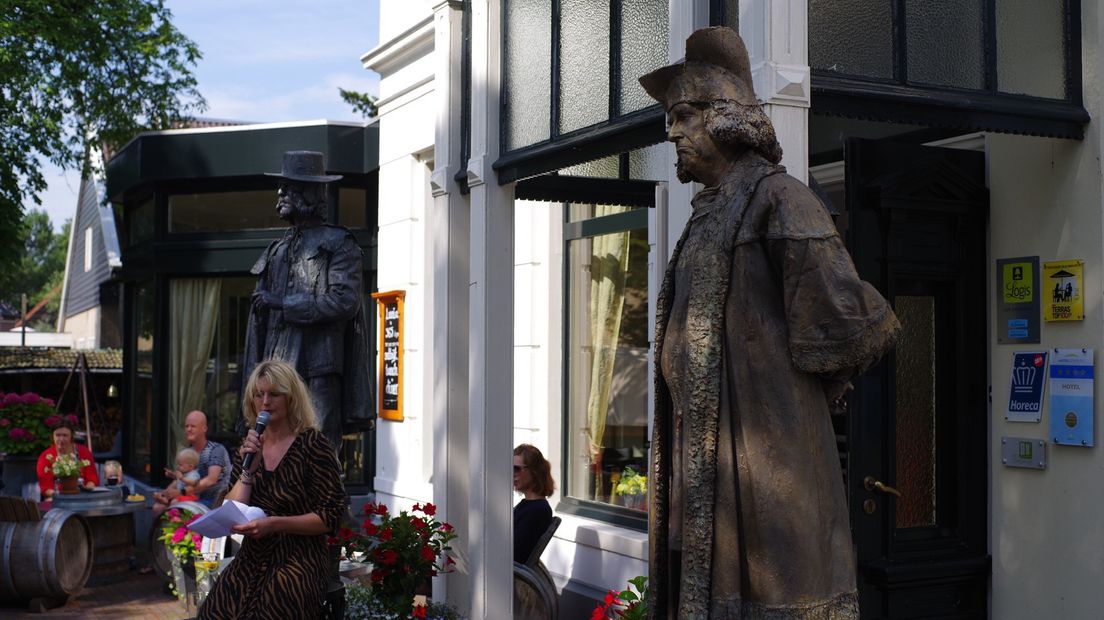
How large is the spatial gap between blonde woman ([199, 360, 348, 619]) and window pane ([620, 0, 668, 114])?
76.1 inches

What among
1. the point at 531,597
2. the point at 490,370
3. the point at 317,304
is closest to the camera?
the point at 317,304

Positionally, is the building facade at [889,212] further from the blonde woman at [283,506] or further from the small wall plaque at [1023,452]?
the blonde woman at [283,506]

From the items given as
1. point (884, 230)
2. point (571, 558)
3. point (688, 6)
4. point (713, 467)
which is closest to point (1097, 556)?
point (884, 230)

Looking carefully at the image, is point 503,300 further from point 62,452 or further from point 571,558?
point 62,452

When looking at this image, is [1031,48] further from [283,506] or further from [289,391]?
[283,506]

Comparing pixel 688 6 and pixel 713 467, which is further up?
pixel 688 6

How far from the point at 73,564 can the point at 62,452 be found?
75.9 inches

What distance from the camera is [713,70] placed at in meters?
3.48

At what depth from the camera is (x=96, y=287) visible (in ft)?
133

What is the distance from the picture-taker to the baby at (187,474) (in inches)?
453

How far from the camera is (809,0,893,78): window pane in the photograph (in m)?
5.27

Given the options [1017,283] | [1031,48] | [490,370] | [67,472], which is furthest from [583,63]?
[67,472]

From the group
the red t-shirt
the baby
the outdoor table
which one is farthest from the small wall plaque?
the red t-shirt

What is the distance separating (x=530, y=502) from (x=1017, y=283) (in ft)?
11.0
